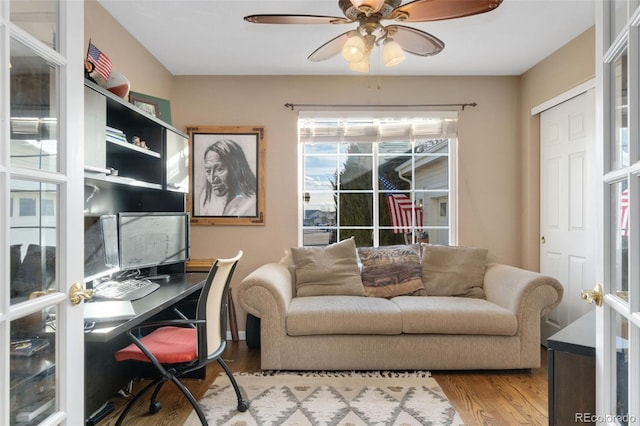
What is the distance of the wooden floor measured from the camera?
7.59ft

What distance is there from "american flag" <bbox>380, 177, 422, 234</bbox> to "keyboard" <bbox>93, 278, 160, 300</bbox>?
7.42 ft

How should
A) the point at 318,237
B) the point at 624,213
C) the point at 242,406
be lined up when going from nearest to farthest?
1. the point at 624,213
2. the point at 242,406
3. the point at 318,237

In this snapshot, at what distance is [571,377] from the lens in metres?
1.33

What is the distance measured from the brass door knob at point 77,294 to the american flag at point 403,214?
10.4 feet

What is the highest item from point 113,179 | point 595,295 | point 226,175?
point 226,175

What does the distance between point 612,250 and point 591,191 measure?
2.32m

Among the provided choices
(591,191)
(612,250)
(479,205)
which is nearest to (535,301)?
(591,191)

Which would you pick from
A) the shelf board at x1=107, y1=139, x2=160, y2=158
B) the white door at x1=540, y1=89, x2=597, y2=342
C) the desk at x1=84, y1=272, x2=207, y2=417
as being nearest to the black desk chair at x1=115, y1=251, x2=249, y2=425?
the desk at x1=84, y1=272, x2=207, y2=417

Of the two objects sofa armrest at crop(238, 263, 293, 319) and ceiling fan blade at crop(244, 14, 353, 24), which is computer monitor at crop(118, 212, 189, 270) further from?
ceiling fan blade at crop(244, 14, 353, 24)

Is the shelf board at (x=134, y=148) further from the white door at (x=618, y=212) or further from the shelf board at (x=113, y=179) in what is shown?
the white door at (x=618, y=212)

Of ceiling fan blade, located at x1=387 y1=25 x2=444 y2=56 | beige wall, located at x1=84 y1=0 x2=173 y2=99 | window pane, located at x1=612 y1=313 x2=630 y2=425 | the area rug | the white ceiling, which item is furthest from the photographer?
the white ceiling

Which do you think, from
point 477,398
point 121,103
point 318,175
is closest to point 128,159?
point 121,103

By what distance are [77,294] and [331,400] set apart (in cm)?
182

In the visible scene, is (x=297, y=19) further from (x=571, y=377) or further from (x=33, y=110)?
(x=571, y=377)
